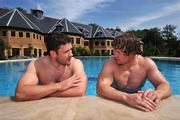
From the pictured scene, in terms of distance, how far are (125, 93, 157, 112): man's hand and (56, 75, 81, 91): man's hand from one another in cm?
84

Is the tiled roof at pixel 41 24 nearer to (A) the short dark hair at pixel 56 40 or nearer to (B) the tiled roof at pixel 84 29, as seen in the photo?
(B) the tiled roof at pixel 84 29

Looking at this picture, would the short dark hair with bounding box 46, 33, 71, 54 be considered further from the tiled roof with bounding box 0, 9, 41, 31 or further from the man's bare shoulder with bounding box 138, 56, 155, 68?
the tiled roof with bounding box 0, 9, 41, 31

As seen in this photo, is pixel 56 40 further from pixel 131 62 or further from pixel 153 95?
pixel 153 95

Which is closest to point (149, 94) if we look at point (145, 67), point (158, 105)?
point (158, 105)

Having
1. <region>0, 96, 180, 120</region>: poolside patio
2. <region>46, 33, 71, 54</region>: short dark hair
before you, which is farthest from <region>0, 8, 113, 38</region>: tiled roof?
<region>0, 96, 180, 120</region>: poolside patio

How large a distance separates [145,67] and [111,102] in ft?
3.07

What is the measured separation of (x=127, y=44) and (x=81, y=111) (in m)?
1.28

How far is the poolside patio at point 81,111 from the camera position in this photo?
233 cm

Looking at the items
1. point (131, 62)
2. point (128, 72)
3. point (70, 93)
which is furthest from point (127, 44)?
→ point (70, 93)

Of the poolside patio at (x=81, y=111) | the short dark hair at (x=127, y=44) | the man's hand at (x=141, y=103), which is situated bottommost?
the poolside patio at (x=81, y=111)

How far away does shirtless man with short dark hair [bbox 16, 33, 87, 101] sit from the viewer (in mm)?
3039

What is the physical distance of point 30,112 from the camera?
2453 millimetres

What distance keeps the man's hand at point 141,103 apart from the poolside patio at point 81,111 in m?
0.06

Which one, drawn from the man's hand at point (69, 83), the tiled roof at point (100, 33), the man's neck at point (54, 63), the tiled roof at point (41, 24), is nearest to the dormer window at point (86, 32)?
the tiled roof at point (41, 24)
